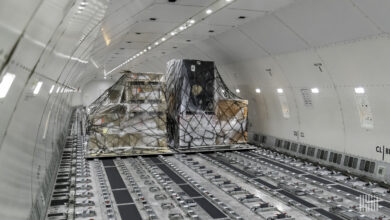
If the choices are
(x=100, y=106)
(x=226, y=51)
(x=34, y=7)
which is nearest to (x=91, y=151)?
(x=100, y=106)

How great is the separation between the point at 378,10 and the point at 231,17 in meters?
4.10

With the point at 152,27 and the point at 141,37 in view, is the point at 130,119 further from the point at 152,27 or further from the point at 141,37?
the point at 141,37

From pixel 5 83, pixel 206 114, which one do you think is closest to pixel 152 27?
pixel 206 114

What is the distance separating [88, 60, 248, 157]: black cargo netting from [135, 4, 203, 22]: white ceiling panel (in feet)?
10.6

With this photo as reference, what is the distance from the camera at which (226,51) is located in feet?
46.8

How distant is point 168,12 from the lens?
9781 millimetres

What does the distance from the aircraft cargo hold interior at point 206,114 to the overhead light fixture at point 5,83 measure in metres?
0.02

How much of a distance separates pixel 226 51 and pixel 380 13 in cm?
774

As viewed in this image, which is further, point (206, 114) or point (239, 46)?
point (206, 114)

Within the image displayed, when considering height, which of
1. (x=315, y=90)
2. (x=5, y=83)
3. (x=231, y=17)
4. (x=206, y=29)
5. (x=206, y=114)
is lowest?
(x=5, y=83)

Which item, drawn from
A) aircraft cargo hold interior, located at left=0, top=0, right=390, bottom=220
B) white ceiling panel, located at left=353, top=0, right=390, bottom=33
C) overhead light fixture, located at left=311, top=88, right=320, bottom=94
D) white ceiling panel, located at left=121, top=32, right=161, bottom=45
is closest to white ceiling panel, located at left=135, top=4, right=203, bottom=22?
aircraft cargo hold interior, located at left=0, top=0, right=390, bottom=220

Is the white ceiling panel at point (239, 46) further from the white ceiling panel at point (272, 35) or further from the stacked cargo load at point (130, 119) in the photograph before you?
the stacked cargo load at point (130, 119)

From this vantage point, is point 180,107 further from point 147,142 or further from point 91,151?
point 91,151

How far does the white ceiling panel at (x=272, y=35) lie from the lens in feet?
32.0
